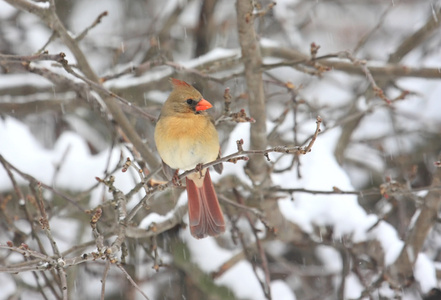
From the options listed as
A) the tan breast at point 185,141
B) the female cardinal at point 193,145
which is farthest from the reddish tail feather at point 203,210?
the tan breast at point 185,141

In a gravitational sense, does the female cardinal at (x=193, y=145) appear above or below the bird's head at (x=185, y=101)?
below

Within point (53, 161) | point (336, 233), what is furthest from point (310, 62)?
point (53, 161)

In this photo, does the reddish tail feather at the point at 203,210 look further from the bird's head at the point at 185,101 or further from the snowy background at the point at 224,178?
the bird's head at the point at 185,101

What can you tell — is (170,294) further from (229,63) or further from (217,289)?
(229,63)

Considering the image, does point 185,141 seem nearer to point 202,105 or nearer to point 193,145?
point 193,145

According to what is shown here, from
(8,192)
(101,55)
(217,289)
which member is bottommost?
(217,289)

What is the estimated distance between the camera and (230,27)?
581 cm

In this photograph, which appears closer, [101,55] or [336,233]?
[336,233]

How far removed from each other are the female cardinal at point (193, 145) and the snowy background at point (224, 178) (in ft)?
0.49

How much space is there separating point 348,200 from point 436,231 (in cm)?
116

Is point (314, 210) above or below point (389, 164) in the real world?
below

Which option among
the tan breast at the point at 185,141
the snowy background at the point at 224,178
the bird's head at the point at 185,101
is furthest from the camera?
the snowy background at the point at 224,178

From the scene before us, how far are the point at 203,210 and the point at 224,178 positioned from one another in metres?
0.57

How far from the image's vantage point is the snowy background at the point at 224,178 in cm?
337
